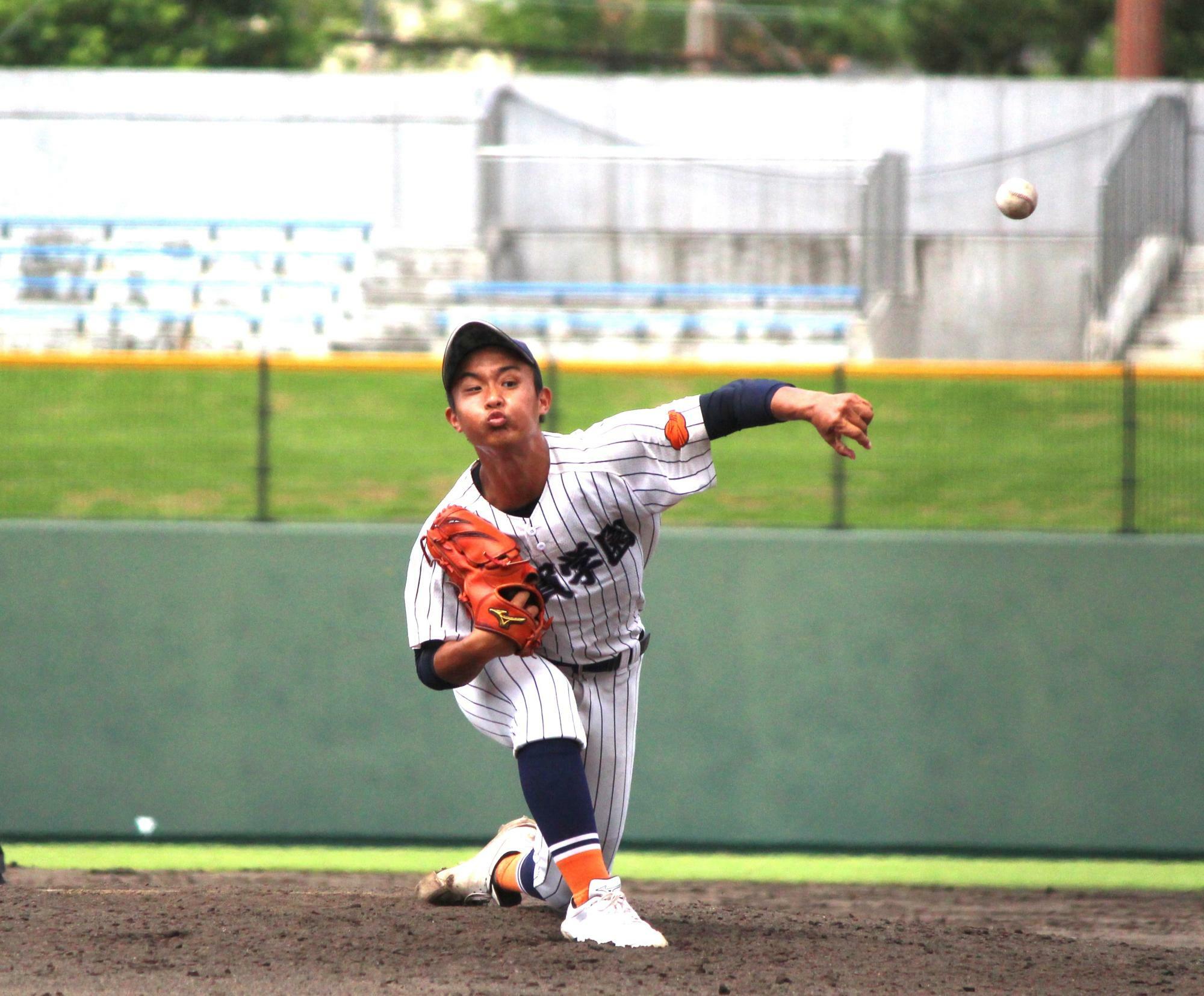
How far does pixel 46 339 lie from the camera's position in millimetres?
12797

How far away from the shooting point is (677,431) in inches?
148

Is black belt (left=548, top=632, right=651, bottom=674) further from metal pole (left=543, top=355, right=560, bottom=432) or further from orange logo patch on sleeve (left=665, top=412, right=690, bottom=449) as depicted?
metal pole (left=543, top=355, right=560, bottom=432)

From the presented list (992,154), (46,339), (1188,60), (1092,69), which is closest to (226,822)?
(46,339)

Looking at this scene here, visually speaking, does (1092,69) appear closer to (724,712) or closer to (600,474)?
(724,712)

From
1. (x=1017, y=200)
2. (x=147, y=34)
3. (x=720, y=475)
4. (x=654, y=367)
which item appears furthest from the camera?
(x=147, y=34)

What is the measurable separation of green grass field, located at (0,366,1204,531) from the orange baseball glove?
375 cm

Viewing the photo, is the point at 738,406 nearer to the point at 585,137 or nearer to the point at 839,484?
the point at 839,484

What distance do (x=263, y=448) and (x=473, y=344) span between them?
360cm

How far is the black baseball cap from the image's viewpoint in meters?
3.68

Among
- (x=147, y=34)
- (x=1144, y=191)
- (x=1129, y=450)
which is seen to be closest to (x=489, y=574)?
(x=1129, y=450)

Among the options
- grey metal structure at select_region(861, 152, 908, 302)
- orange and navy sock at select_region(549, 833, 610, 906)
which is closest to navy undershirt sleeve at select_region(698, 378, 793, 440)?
orange and navy sock at select_region(549, 833, 610, 906)

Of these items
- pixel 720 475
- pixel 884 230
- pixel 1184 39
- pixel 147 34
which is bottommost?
pixel 720 475

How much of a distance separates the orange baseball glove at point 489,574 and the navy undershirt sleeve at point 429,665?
5.1 inches

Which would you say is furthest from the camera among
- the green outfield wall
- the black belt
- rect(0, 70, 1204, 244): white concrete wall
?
rect(0, 70, 1204, 244): white concrete wall
